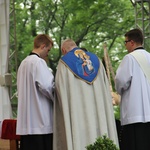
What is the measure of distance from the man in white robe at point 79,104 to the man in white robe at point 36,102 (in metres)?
0.20

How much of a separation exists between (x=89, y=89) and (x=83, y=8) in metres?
13.9

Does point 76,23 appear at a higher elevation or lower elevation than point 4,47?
higher

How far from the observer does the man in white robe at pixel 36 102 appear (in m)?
6.14

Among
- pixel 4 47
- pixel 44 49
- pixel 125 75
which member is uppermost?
pixel 4 47

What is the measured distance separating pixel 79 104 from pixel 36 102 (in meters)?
0.49

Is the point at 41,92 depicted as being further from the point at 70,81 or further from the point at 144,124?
the point at 144,124

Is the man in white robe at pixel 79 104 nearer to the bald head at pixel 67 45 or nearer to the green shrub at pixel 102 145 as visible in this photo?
the bald head at pixel 67 45

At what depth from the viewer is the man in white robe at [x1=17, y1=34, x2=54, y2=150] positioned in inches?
242

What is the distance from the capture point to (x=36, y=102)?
20.2 ft

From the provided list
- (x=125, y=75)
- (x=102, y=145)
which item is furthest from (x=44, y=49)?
(x=102, y=145)

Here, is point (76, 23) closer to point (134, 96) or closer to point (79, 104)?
point (134, 96)

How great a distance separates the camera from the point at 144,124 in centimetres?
641

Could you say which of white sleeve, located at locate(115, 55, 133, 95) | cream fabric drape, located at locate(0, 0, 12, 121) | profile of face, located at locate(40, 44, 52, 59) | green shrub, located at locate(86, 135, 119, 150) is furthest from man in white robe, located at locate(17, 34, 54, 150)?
cream fabric drape, located at locate(0, 0, 12, 121)

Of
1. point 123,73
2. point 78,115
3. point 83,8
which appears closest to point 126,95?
point 123,73
